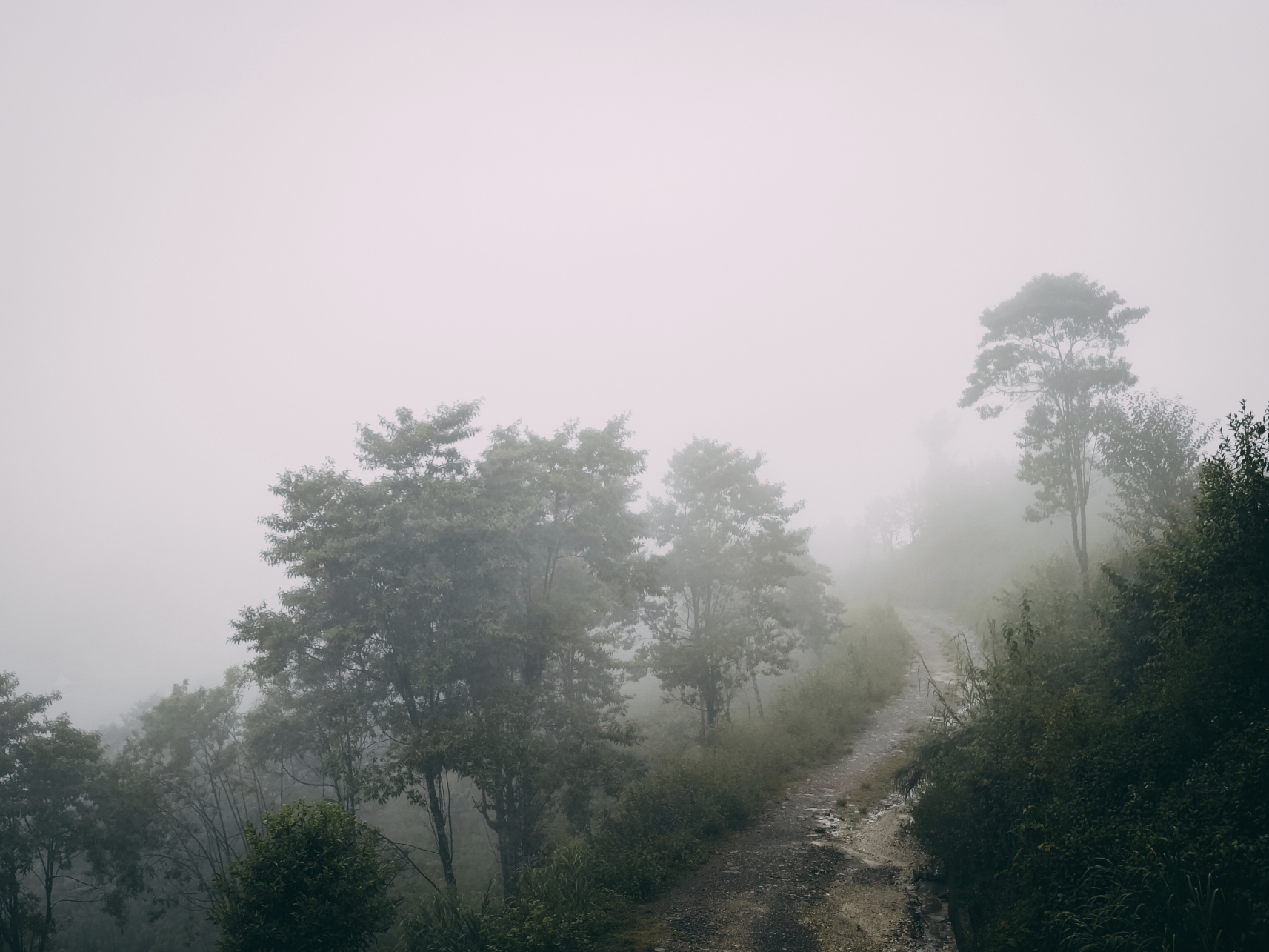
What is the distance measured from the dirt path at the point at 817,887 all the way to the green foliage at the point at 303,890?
15.6ft

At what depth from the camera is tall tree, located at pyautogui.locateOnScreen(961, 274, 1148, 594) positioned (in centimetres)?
2144

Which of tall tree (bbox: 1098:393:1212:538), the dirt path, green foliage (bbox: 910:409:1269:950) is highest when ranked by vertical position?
tall tree (bbox: 1098:393:1212:538)

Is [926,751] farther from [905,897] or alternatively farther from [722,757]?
[722,757]

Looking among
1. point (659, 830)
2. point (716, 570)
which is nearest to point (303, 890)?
point (659, 830)

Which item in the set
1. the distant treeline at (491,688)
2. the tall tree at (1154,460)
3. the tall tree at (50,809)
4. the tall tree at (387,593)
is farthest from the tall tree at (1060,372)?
the tall tree at (50,809)

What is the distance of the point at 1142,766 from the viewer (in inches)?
260

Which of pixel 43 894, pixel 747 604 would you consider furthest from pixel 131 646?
pixel 747 604

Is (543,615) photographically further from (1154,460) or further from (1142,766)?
(1154,460)

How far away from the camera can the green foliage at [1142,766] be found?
5062mm

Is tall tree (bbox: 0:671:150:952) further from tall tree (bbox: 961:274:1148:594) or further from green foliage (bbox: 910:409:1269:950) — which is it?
tall tree (bbox: 961:274:1148:594)

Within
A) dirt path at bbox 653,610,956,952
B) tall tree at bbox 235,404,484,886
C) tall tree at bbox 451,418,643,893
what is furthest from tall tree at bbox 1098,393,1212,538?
tall tree at bbox 235,404,484,886

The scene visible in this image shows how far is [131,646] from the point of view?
17000 cm

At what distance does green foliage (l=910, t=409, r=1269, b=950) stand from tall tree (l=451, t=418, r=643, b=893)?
34.8ft

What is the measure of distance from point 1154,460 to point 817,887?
1627cm
